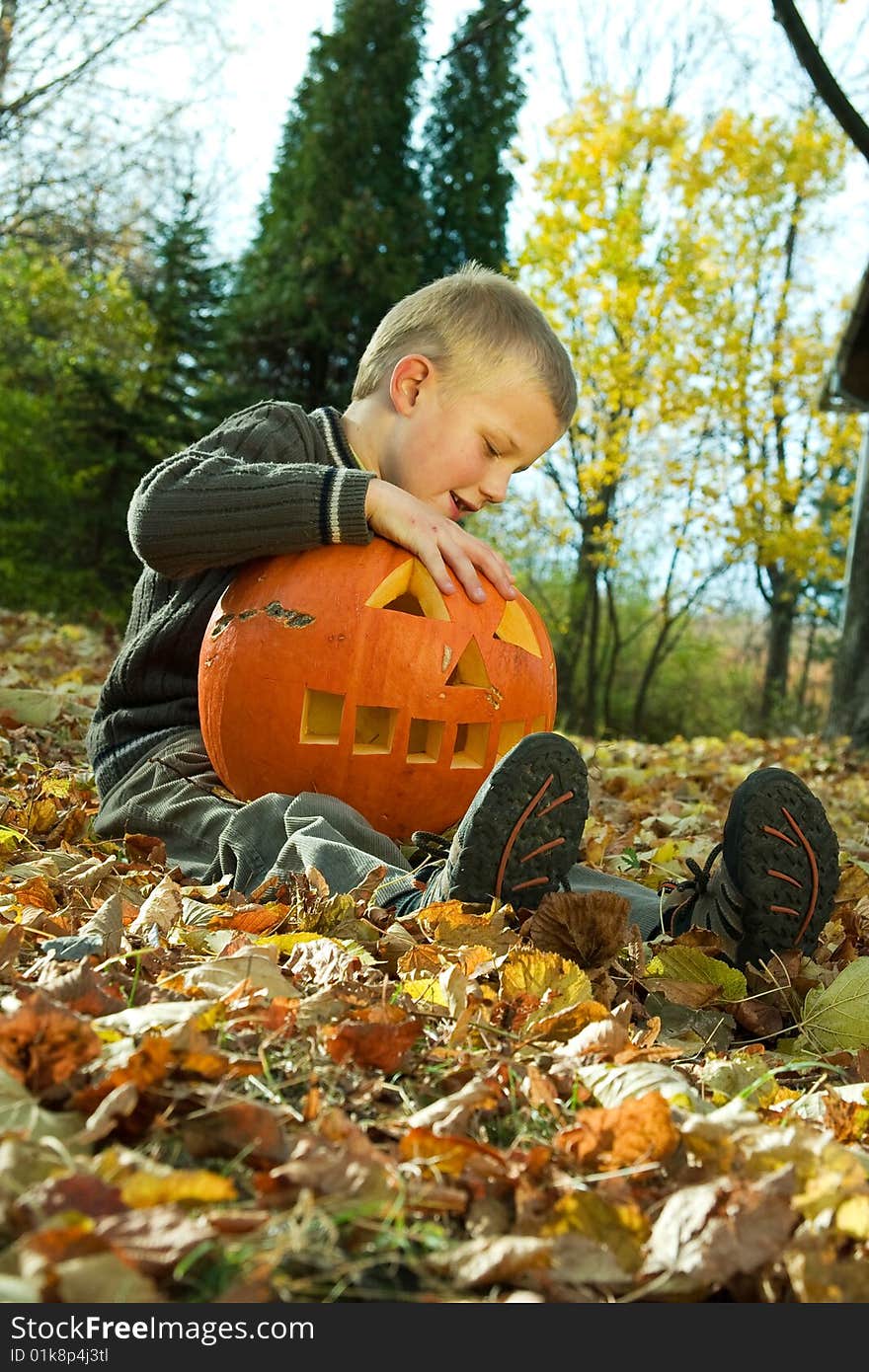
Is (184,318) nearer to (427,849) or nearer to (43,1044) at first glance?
(427,849)

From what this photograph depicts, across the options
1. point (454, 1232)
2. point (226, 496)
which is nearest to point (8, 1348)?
point (454, 1232)

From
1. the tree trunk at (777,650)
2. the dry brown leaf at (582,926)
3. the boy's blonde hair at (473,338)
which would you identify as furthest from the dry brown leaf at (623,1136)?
the tree trunk at (777,650)

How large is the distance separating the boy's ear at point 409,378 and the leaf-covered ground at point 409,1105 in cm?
132

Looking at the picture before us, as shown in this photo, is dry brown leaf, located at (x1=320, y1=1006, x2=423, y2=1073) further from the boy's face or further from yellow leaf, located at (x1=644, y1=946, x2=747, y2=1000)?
the boy's face

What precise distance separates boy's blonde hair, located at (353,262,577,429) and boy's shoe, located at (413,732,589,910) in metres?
1.27

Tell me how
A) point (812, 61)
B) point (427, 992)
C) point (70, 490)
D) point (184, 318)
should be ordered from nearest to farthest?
point (427, 992), point (812, 61), point (70, 490), point (184, 318)

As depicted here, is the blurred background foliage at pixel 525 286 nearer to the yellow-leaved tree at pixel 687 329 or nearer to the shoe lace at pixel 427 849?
the yellow-leaved tree at pixel 687 329

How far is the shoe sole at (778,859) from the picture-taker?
1967 mm

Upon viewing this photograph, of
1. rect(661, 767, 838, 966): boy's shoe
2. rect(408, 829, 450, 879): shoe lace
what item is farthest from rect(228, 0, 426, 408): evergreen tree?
rect(661, 767, 838, 966): boy's shoe

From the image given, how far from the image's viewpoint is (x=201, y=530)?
2.59 metres

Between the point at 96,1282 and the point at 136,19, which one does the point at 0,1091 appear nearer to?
the point at 96,1282

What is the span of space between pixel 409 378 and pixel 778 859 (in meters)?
1.56

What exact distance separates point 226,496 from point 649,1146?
1.74 m

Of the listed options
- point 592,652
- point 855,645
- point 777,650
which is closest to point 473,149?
point 592,652
